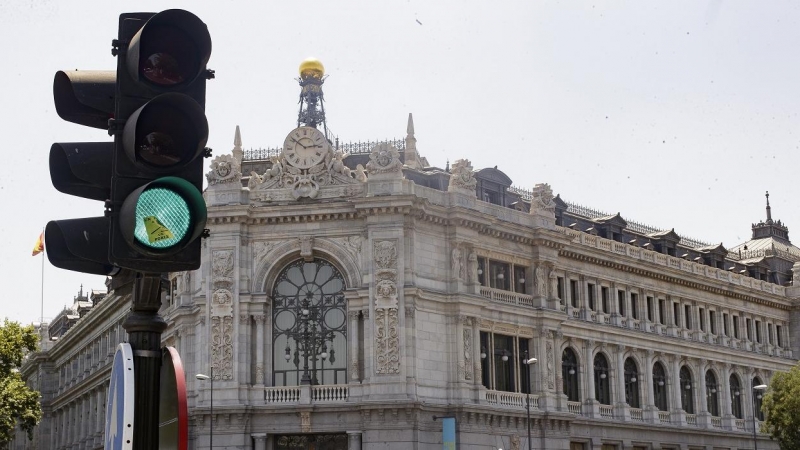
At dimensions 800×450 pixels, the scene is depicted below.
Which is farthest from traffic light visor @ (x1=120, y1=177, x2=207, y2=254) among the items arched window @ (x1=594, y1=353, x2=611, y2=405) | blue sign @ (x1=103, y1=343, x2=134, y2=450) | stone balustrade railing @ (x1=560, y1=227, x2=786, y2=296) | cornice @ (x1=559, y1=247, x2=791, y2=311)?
arched window @ (x1=594, y1=353, x2=611, y2=405)

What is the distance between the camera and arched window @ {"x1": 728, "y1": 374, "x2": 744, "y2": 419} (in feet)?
254

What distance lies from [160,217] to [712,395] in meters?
74.0

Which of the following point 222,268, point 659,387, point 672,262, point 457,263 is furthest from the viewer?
point 672,262

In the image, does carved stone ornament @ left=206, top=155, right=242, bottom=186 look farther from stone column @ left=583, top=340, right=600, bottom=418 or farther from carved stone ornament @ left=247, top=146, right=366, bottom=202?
stone column @ left=583, top=340, right=600, bottom=418

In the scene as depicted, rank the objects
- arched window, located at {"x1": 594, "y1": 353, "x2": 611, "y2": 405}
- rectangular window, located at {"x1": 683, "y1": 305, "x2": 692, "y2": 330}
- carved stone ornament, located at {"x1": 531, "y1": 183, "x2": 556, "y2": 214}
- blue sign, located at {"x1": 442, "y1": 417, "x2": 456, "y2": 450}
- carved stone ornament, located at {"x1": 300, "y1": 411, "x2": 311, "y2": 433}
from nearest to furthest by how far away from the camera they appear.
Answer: blue sign, located at {"x1": 442, "y1": 417, "x2": 456, "y2": 450}, carved stone ornament, located at {"x1": 300, "y1": 411, "x2": 311, "y2": 433}, carved stone ornament, located at {"x1": 531, "y1": 183, "x2": 556, "y2": 214}, arched window, located at {"x1": 594, "y1": 353, "x2": 611, "y2": 405}, rectangular window, located at {"x1": 683, "y1": 305, "x2": 692, "y2": 330}

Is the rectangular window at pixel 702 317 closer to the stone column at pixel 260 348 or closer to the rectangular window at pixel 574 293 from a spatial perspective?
the rectangular window at pixel 574 293

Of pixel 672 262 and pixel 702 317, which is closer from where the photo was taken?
pixel 672 262

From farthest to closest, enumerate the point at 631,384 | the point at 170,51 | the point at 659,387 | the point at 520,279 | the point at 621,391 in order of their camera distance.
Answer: the point at 659,387
the point at 631,384
the point at 621,391
the point at 520,279
the point at 170,51

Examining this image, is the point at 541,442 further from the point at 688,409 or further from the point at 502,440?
the point at 688,409

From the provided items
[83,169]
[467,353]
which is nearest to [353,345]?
[467,353]

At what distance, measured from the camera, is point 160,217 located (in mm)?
5387

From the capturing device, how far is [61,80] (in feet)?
19.8

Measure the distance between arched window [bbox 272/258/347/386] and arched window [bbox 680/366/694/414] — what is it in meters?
27.5

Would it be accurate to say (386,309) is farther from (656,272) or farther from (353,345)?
(656,272)
